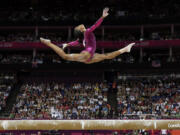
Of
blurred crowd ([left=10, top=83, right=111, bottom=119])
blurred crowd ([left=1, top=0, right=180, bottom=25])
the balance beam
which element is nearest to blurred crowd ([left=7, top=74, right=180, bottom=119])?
blurred crowd ([left=10, top=83, right=111, bottom=119])

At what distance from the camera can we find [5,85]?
24.8 meters

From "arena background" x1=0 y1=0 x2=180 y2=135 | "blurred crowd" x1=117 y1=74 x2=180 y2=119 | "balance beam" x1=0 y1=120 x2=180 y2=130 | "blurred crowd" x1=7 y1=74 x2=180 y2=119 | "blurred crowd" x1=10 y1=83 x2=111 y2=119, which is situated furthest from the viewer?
"arena background" x1=0 y1=0 x2=180 y2=135

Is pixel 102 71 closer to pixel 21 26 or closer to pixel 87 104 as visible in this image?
pixel 87 104

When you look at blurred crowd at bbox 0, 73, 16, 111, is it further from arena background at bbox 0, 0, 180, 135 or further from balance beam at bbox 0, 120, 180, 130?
balance beam at bbox 0, 120, 180, 130

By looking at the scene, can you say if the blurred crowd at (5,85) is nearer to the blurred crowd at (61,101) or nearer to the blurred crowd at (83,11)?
the blurred crowd at (61,101)

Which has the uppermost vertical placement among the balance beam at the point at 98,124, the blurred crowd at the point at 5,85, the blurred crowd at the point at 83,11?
the blurred crowd at the point at 83,11

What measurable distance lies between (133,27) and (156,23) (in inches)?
96.7

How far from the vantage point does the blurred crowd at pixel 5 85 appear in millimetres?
22766

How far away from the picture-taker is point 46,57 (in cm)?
Result: 2725

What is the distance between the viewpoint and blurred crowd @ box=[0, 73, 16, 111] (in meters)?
22.8

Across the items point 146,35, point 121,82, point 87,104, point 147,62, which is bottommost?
point 87,104

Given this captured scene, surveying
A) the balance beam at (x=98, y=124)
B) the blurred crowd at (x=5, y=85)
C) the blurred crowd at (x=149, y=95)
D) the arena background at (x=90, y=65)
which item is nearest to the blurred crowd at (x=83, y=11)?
the arena background at (x=90, y=65)

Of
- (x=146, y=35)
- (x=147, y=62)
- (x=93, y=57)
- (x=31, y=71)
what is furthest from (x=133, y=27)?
(x=93, y=57)

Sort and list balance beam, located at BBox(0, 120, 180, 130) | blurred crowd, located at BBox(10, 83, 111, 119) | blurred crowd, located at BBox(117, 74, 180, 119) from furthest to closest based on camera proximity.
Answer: blurred crowd, located at BBox(10, 83, 111, 119), blurred crowd, located at BBox(117, 74, 180, 119), balance beam, located at BBox(0, 120, 180, 130)
